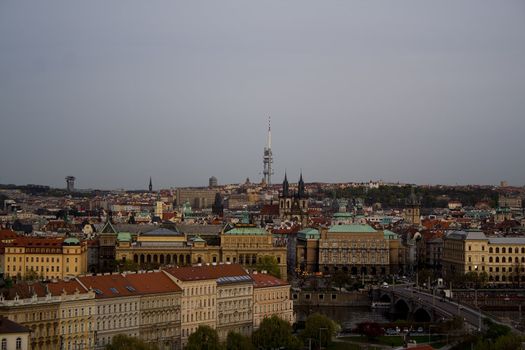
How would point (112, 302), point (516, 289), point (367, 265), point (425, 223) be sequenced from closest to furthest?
point (112, 302), point (516, 289), point (367, 265), point (425, 223)

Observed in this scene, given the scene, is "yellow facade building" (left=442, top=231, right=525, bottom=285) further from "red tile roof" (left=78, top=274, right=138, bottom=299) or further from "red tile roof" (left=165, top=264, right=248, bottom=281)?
"red tile roof" (left=78, top=274, right=138, bottom=299)

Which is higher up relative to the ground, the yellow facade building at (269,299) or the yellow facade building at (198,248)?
the yellow facade building at (198,248)

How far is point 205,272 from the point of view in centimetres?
7212

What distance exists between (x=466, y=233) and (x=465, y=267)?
3471 mm

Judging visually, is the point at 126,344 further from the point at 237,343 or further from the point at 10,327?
the point at 237,343

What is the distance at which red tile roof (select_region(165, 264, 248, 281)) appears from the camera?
69312mm

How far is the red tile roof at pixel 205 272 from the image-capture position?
6931cm

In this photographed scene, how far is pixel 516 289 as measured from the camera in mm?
108438

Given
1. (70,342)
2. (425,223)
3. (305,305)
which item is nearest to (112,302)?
(70,342)

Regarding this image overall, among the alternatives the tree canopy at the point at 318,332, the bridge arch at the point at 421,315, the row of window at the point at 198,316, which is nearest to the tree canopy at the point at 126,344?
the row of window at the point at 198,316

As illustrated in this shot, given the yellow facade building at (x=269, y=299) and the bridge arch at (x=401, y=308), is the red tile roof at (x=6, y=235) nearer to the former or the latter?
the bridge arch at (x=401, y=308)

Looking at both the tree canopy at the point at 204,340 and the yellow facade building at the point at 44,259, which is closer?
the tree canopy at the point at 204,340

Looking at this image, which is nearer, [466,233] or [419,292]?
[419,292]

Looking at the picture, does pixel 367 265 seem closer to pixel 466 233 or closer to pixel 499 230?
pixel 466 233
